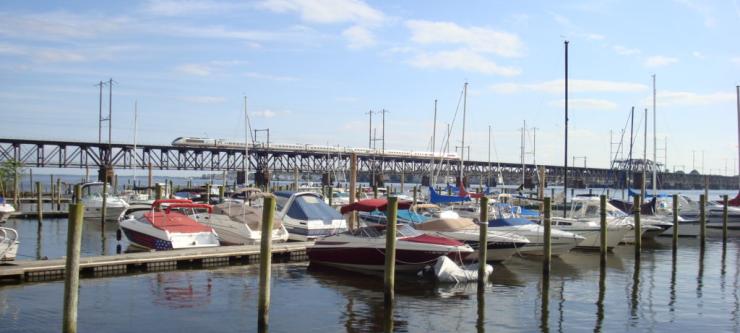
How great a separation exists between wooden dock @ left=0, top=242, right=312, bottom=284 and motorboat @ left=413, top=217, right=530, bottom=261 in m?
5.33

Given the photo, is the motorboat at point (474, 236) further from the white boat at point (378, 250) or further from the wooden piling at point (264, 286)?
the wooden piling at point (264, 286)

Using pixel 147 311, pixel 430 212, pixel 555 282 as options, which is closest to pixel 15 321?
pixel 147 311

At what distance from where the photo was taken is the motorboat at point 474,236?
27.3 m

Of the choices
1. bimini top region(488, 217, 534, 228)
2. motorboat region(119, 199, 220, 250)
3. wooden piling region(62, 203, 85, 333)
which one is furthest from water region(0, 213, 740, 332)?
wooden piling region(62, 203, 85, 333)

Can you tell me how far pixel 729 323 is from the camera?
60.2ft

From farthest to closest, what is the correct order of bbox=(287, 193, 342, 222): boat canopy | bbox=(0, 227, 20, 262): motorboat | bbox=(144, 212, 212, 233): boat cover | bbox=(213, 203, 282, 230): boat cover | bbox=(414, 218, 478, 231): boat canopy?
bbox=(287, 193, 342, 222): boat canopy < bbox=(213, 203, 282, 230): boat cover < bbox=(414, 218, 478, 231): boat canopy < bbox=(144, 212, 212, 233): boat cover < bbox=(0, 227, 20, 262): motorboat

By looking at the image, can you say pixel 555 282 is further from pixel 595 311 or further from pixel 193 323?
pixel 193 323

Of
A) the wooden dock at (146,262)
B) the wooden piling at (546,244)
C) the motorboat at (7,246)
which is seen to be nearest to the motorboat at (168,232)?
the wooden dock at (146,262)

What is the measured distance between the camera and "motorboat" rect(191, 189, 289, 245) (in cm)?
2966

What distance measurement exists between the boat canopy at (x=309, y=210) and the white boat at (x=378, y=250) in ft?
18.0

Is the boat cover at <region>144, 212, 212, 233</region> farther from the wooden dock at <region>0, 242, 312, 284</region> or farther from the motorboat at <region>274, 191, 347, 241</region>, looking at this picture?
the motorboat at <region>274, 191, 347, 241</region>

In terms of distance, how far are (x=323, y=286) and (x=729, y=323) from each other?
11.4m

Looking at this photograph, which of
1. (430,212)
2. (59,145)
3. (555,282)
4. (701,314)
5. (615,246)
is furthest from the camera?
(59,145)

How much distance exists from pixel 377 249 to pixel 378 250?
0.16 ft
